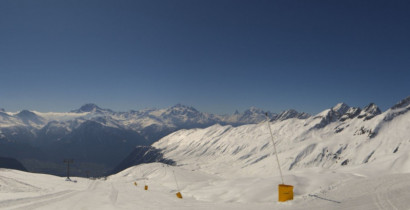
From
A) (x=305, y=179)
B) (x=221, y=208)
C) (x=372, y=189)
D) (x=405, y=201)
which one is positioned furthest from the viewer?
(x=305, y=179)

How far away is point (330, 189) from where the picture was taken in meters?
18.6

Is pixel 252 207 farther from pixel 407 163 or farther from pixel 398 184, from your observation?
pixel 407 163

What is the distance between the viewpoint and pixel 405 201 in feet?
45.5

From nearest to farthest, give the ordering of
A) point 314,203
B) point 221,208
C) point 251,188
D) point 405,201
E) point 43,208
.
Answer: point 405,201
point 314,203
point 221,208
point 43,208
point 251,188

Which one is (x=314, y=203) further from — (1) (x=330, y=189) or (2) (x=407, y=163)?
(2) (x=407, y=163)

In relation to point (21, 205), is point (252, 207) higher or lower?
lower

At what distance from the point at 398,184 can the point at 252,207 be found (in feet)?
32.4

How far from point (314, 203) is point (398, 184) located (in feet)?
22.9

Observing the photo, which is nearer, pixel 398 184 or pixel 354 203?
pixel 354 203

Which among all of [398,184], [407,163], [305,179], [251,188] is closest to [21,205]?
[398,184]

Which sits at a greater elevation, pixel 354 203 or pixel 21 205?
A: pixel 21 205

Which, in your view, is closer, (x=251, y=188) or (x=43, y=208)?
(x=43, y=208)

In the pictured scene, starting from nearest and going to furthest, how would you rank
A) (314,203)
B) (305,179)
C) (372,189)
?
(314,203)
(372,189)
(305,179)

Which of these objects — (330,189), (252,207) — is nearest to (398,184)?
(330,189)
